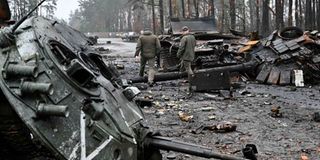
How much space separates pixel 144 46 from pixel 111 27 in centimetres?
7056

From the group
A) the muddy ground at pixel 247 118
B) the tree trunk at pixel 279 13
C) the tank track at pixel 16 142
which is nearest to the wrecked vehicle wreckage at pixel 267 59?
the muddy ground at pixel 247 118

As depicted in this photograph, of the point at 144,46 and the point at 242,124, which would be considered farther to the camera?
the point at 144,46

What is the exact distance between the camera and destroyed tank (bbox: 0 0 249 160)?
3.52 metres

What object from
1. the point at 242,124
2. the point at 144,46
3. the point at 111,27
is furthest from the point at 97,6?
the point at 242,124

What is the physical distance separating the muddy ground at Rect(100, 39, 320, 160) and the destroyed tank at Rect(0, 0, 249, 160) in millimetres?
2024

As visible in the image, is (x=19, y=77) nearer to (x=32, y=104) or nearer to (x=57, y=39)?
(x=32, y=104)

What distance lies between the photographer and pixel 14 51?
159 inches

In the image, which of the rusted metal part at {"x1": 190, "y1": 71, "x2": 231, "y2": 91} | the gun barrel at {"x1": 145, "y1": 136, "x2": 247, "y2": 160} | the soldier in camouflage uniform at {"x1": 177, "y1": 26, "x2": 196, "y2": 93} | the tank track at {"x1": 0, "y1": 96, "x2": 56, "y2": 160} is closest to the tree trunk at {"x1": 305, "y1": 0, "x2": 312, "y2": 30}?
the soldier in camouflage uniform at {"x1": 177, "y1": 26, "x2": 196, "y2": 93}

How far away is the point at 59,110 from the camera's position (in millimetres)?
3400

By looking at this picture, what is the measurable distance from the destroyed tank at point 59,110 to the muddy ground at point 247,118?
202 cm

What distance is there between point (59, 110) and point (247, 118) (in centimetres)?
616

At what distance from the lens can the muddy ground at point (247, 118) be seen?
22.6 ft

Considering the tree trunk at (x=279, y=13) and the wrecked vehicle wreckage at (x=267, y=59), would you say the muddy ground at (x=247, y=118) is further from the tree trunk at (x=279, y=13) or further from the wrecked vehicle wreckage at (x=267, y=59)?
the tree trunk at (x=279, y=13)

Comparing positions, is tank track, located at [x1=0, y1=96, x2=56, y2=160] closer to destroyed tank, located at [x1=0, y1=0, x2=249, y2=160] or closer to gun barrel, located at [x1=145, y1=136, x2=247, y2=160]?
destroyed tank, located at [x1=0, y1=0, x2=249, y2=160]
